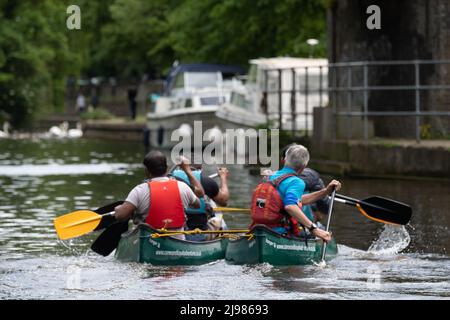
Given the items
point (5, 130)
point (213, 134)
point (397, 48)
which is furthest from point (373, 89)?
point (5, 130)

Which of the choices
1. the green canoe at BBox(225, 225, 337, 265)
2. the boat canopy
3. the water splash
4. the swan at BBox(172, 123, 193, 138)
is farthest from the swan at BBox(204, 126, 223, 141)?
the green canoe at BBox(225, 225, 337, 265)

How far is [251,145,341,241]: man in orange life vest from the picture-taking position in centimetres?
1645

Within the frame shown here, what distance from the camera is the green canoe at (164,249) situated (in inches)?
670

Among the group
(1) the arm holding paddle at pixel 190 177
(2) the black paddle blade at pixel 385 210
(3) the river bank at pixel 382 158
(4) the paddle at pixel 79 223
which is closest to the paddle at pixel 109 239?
(4) the paddle at pixel 79 223

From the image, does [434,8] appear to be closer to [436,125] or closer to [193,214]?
[436,125]

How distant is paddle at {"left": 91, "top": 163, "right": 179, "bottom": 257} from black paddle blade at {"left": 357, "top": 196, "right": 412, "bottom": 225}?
2486mm

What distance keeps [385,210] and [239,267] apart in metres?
2.67

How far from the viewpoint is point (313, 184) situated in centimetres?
1806

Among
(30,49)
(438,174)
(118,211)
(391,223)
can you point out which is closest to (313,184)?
(391,223)

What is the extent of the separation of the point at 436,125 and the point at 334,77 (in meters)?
2.43

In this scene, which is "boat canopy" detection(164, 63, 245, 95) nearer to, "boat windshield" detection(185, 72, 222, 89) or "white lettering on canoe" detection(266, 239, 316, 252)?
"boat windshield" detection(185, 72, 222, 89)

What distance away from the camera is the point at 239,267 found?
Answer: 55.4ft

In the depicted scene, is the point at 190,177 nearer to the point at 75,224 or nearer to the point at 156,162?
the point at 156,162

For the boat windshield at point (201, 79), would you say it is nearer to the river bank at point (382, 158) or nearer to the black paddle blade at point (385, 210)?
the river bank at point (382, 158)
